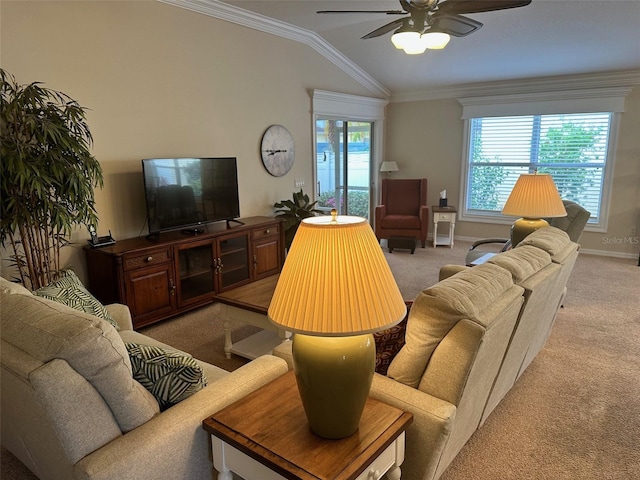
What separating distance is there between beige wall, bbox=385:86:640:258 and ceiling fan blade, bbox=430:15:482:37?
3672 mm

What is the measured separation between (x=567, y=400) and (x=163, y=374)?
7.59ft

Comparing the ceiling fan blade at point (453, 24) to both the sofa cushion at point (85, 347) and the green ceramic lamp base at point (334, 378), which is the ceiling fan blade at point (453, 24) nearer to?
the green ceramic lamp base at point (334, 378)

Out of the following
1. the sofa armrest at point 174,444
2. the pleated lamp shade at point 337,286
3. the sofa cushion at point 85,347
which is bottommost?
the sofa armrest at point 174,444

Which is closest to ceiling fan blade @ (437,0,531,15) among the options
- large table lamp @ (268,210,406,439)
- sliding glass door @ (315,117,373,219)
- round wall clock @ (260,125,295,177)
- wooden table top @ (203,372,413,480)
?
large table lamp @ (268,210,406,439)

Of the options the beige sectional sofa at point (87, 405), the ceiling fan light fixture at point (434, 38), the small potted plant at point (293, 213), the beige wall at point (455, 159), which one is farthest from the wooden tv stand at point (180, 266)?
the beige wall at point (455, 159)

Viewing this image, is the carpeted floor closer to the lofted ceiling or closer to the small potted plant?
the small potted plant

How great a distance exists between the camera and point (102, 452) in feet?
4.06

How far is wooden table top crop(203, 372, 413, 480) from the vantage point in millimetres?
1186

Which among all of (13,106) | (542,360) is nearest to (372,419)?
(542,360)

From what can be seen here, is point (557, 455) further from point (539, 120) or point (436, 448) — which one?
point (539, 120)

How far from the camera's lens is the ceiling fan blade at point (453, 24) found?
294 centimetres

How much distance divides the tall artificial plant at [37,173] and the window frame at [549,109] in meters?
5.39

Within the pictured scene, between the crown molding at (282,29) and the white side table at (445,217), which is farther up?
the crown molding at (282,29)

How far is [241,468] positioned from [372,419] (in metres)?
0.44
